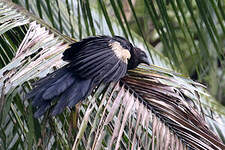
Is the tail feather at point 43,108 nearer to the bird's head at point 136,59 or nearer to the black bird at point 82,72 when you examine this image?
the black bird at point 82,72

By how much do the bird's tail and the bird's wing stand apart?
0.03 metres

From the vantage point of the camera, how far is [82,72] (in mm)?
1113

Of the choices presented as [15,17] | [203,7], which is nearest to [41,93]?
[15,17]

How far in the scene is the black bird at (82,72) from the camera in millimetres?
978

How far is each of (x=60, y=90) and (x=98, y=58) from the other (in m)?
0.22

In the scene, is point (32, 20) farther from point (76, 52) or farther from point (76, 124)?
point (76, 124)

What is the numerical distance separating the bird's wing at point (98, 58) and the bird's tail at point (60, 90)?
33 mm

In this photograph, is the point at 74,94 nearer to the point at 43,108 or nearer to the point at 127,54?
the point at 43,108

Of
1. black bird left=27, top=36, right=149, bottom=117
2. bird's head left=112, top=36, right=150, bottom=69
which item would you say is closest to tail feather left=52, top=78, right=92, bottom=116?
black bird left=27, top=36, right=149, bottom=117

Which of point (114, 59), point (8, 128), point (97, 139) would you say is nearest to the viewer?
point (97, 139)

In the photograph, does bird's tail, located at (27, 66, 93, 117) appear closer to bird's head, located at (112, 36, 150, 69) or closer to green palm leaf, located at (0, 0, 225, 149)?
green palm leaf, located at (0, 0, 225, 149)

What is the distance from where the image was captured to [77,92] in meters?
1.02

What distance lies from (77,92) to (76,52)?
188 mm

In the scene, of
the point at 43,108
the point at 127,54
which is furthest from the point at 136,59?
the point at 43,108
